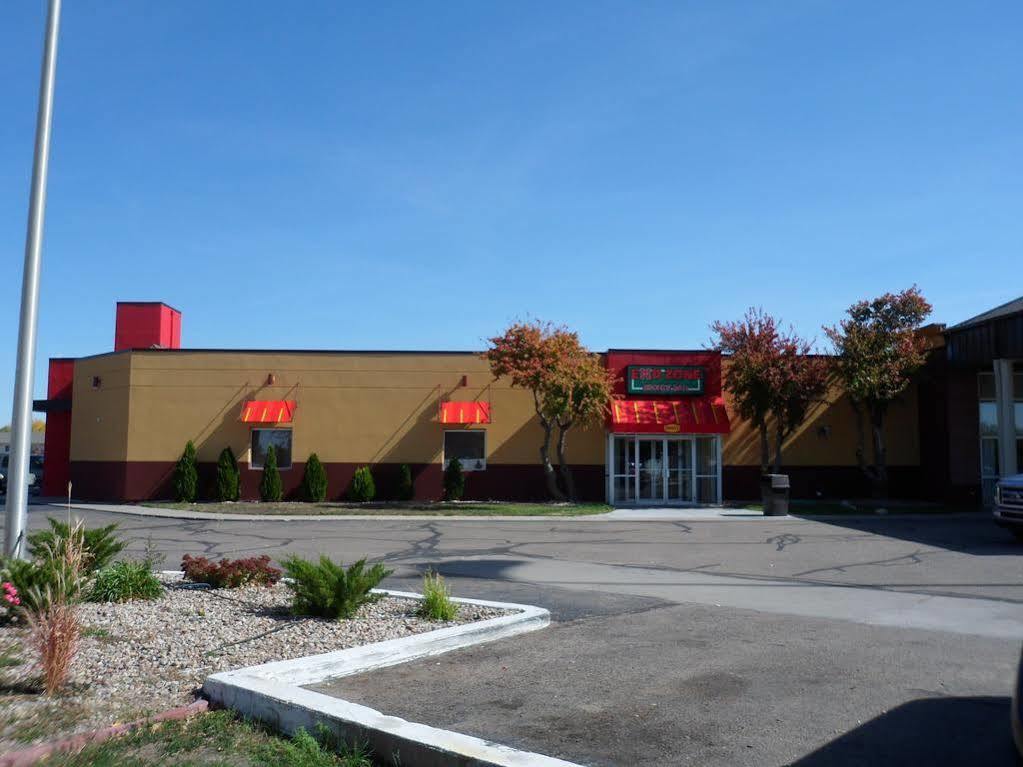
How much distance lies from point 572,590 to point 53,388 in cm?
3191

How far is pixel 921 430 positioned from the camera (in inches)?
1211

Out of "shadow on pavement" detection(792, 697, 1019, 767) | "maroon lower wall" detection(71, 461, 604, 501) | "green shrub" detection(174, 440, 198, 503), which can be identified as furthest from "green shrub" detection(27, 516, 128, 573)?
"green shrub" detection(174, 440, 198, 503)

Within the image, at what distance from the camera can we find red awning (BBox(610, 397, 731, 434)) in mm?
29406

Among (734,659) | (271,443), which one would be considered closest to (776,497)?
(271,443)

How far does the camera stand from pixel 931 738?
5504mm

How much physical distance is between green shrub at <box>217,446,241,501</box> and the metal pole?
21492 mm

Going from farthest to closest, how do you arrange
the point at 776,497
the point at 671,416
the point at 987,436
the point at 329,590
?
the point at 671,416
the point at 987,436
the point at 776,497
the point at 329,590

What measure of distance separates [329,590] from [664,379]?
23.2m

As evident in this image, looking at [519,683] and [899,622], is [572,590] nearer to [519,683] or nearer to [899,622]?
[899,622]

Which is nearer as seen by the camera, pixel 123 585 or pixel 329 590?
pixel 329 590

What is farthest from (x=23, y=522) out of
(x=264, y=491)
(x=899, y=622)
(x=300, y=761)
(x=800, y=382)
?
(x=800, y=382)

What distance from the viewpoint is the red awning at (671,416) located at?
2941cm

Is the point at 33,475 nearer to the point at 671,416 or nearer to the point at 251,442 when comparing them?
the point at 251,442

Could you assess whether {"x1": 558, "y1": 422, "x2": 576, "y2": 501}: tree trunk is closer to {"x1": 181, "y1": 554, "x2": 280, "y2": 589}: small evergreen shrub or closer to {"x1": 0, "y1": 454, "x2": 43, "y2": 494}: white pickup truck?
{"x1": 181, "y1": 554, "x2": 280, "y2": 589}: small evergreen shrub
